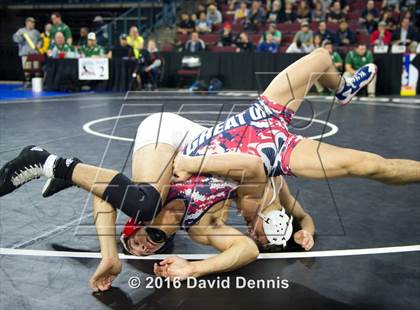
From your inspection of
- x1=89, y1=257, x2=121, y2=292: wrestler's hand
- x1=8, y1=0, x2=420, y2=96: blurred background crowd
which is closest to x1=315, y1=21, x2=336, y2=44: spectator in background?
x1=8, y1=0, x2=420, y2=96: blurred background crowd

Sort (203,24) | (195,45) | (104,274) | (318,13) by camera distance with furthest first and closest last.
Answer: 1. (203,24)
2. (318,13)
3. (195,45)
4. (104,274)

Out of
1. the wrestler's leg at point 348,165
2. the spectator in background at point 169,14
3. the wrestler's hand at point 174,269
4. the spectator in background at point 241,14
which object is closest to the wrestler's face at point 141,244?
the wrestler's hand at point 174,269

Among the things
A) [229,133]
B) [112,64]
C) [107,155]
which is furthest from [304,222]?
[112,64]

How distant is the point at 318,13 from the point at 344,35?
1.32 meters

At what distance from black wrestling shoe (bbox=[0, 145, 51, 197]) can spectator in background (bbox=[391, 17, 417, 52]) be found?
32.1ft

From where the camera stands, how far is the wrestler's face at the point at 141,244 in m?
2.60

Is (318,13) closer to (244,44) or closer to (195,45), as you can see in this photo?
(244,44)

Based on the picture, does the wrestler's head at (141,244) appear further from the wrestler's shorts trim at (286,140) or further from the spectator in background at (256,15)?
the spectator in background at (256,15)

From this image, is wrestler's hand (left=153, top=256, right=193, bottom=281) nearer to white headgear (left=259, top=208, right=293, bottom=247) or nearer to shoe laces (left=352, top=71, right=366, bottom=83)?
white headgear (left=259, top=208, right=293, bottom=247)

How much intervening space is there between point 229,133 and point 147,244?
2.27 ft

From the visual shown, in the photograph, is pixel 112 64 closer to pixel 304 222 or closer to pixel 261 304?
pixel 304 222

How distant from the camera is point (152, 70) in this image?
461 inches

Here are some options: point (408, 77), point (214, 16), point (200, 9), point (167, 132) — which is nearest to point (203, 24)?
point (214, 16)

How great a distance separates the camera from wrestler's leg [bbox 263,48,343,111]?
304 centimetres
